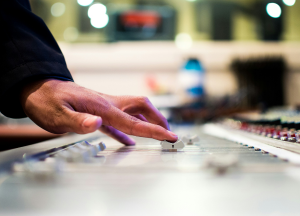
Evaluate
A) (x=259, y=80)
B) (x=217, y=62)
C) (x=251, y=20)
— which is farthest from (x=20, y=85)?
(x=251, y=20)

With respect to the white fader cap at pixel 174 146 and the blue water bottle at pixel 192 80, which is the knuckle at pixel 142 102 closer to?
the white fader cap at pixel 174 146

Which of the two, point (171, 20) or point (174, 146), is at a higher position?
point (171, 20)

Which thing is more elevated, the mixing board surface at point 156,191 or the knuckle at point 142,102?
the knuckle at point 142,102

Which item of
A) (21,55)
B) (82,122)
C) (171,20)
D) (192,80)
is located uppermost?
(171,20)

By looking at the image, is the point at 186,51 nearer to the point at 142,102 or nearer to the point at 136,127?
the point at 142,102

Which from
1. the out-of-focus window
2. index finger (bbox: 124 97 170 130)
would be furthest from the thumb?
the out-of-focus window

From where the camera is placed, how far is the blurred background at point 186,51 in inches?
82.8

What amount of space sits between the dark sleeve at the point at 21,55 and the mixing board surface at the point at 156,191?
25cm

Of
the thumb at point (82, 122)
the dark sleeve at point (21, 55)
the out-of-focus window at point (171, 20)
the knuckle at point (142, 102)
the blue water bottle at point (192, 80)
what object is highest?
the out-of-focus window at point (171, 20)

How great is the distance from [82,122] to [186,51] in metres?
1.99

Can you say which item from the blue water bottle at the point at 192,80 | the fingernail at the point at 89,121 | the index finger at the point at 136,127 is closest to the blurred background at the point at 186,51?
the blue water bottle at the point at 192,80

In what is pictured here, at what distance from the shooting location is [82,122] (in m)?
0.41

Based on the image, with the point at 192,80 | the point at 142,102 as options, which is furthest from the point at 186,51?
the point at 142,102

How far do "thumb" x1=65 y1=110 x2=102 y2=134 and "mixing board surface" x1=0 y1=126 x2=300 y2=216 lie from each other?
111 mm
